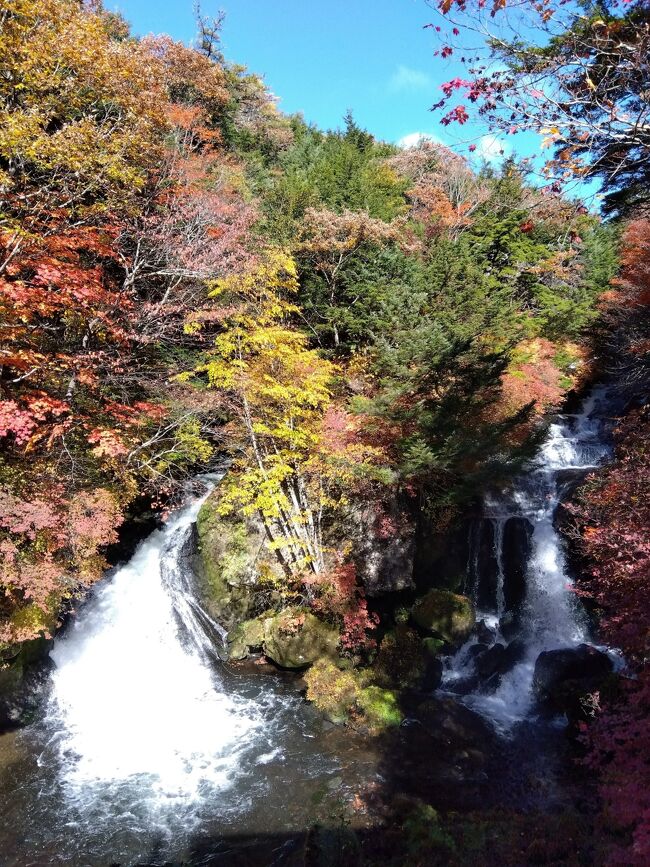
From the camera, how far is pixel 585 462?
737 inches

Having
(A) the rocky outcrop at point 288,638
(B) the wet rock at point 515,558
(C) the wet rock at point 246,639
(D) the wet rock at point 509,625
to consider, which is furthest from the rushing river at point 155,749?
(B) the wet rock at point 515,558

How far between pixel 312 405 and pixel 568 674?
968cm

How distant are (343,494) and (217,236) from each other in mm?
11334

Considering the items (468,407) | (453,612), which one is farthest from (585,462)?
(453,612)

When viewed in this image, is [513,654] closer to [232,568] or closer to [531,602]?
[531,602]

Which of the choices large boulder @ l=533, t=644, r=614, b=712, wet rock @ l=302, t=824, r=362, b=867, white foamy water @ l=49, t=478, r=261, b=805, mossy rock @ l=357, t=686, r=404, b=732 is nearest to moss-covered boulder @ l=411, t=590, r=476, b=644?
large boulder @ l=533, t=644, r=614, b=712

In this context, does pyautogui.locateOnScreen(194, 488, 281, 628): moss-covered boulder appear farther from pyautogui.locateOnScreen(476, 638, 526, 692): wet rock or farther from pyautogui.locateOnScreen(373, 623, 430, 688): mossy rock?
pyautogui.locateOnScreen(476, 638, 526, 692): wet rock

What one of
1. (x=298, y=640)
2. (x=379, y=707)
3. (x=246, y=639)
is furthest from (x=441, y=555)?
(x=246, y=639)

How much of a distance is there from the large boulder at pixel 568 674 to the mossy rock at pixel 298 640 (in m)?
5.23

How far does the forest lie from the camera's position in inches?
281

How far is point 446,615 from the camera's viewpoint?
495 inches

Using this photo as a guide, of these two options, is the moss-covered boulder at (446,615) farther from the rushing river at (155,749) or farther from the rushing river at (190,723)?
the rushing river at (155,749)

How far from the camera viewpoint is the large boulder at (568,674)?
10.2 m

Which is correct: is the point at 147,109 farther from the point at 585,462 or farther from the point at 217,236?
the point at 585,462
